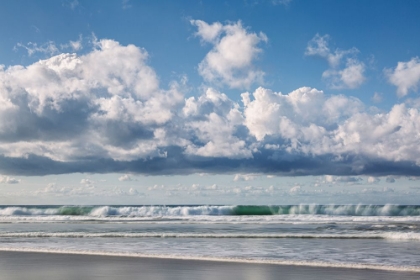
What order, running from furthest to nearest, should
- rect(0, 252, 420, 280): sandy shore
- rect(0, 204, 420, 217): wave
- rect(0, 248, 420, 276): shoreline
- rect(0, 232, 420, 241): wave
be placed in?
rect(0, 204, 420, 217): wave
rect(0, 232, 420, 241): wave
rect(0, 248, 420, 276): shoreline
rect(0, 252, 420, 280): sandy shore

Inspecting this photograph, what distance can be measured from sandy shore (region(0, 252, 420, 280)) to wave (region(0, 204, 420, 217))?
158ft

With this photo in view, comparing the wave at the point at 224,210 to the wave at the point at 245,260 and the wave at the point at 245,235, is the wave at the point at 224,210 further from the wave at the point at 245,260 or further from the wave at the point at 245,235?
the wave at the point at 245,260

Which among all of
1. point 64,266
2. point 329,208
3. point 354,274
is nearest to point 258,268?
point 354,274

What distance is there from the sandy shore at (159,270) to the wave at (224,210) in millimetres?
48148

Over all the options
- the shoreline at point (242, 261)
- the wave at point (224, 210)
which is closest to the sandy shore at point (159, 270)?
the shoreline at point (242, 261)

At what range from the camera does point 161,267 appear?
17.0 meters

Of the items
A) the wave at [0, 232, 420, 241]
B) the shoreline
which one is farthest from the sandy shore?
the wave at [0, 232, 420, 241]

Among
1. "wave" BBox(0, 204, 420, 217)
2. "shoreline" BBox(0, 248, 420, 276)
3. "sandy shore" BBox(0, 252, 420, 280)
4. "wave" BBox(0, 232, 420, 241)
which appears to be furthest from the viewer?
"wave" BBox(0, 204, 420, 217)

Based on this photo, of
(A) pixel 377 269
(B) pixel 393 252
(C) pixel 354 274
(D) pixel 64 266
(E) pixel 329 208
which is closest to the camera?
(C) pixel 354 274

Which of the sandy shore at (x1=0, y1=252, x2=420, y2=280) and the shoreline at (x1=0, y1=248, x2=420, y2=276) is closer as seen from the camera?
the sandy shore at (x1=0, y1=252, x2=420, y2=280)

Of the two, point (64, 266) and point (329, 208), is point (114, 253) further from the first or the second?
point (329, 208)

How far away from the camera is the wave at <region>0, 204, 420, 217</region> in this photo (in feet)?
230

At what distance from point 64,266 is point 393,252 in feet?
41.9

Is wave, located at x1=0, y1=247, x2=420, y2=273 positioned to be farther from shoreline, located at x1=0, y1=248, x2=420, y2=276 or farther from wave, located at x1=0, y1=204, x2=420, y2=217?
wave, located at x1=0, y1=204, x2=420, y2=217
